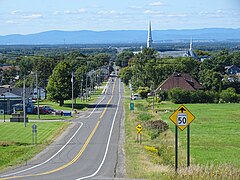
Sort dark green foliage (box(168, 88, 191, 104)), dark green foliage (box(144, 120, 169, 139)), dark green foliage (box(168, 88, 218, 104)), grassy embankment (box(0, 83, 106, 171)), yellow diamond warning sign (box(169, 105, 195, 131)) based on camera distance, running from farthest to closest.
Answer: dark green foliage (box(168, 88, 218, 104)) → dark green foliage (box(168, 88, 191, 104)) → dark green foliage (box(144, 120, 169, 139)) → grassy embankment (box(0, 83, 106, 171)) → yellow diamond warning sign (box(169, 105, 195, 131))

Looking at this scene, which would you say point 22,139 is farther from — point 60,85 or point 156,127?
point 60,85

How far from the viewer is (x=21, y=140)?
1353 inches

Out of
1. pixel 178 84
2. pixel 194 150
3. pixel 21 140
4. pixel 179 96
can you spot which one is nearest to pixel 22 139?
pixel 21 140

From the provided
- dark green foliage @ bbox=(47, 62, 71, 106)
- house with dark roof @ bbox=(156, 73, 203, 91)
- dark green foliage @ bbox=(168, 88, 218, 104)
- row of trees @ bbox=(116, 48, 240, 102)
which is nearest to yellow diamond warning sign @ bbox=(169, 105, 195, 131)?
dark green foliage @ bbox=(47, 62, 71, 106)

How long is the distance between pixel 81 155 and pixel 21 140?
9151 mm

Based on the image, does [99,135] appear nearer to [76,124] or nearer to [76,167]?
[76,124]

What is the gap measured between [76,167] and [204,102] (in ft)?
160

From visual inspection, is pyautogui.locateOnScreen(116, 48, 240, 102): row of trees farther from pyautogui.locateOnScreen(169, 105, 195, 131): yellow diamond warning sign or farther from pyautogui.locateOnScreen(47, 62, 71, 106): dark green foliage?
pyautogui.locateOnScreen(169, 105, 195, 131): yellow diamond warning sign

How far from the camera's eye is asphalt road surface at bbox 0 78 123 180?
62.3 ft

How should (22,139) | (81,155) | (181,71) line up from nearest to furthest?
(81,155) < (22,139) < (181,71)

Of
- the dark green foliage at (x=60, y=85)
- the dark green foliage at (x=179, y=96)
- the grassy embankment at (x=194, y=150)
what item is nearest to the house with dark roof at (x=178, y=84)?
the dark green foliage at (x=179, y=96)

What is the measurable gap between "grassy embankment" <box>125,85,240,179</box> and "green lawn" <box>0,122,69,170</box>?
17.2ft

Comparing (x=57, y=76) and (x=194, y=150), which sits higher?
(x=57, y=76)

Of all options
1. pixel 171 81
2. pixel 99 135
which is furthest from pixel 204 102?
pixel 99 135
